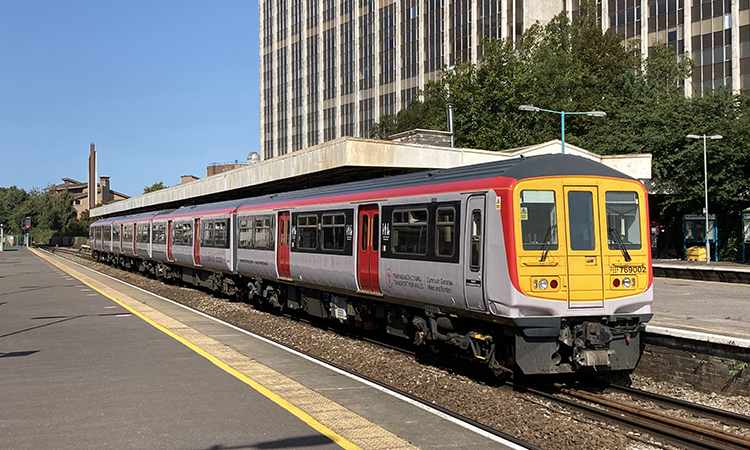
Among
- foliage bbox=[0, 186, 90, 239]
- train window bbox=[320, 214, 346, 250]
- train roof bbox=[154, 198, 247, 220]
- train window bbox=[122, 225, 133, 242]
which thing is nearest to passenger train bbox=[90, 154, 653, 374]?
train window bbox=[320, 214, 346, 250]

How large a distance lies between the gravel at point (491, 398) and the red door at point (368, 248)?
53.0 inches

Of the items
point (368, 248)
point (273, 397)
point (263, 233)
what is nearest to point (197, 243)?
point (263, 233)

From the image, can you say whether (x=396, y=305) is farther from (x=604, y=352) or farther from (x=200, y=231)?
(x=200, y=231)

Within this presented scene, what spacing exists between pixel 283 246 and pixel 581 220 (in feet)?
31.1

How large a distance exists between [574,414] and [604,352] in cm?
127

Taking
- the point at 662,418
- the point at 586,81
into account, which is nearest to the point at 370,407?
the point at 662,418

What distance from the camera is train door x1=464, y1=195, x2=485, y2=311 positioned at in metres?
10.1

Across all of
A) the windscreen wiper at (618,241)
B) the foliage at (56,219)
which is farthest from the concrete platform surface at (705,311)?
the foliage at (56,219)

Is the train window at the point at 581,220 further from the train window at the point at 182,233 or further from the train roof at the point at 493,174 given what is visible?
the train window at the point at 182,233

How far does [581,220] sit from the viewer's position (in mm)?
10031

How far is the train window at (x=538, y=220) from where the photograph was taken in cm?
973

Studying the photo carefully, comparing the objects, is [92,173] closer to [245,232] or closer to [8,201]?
[8,201]

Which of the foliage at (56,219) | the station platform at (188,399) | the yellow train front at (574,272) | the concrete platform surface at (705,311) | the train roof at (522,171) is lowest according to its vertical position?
the station platform at (188,399)

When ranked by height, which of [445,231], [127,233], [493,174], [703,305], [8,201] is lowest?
[703,305]
